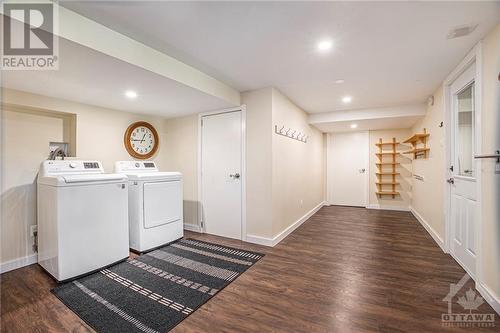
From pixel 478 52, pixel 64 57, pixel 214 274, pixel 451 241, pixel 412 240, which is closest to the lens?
pixel 64 57

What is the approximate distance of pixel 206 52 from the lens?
6.97 feet

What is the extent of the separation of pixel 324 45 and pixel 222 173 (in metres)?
2.30

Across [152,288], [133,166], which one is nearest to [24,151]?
[133,166]

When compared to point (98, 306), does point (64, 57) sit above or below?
above

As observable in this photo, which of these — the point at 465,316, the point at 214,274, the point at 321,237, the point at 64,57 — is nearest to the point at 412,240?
the point at 321,237

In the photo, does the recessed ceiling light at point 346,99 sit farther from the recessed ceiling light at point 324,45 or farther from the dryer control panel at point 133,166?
the dryer control panel at point 133,166

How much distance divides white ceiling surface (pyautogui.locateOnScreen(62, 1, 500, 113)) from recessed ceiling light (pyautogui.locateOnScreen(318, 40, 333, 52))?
0.06 meters

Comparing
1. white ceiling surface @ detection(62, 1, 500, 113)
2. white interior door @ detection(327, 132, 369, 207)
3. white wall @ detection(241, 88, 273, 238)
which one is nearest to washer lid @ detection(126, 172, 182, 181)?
white wall @ detection(241, 88, 273, 238)

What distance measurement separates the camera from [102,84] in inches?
91.3

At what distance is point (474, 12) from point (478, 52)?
1.97ft

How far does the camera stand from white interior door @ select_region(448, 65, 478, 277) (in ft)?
7.24

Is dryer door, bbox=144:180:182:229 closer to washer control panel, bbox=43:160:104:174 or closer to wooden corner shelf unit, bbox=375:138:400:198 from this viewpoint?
washer control panel, bbox=43:160:104:174

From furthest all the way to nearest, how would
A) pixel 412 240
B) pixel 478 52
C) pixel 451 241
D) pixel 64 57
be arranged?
pixel 412 240, pixel 451 241, pixel 478 52, pixel 64 57

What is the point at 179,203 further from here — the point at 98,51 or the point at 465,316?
the point at 465,316
